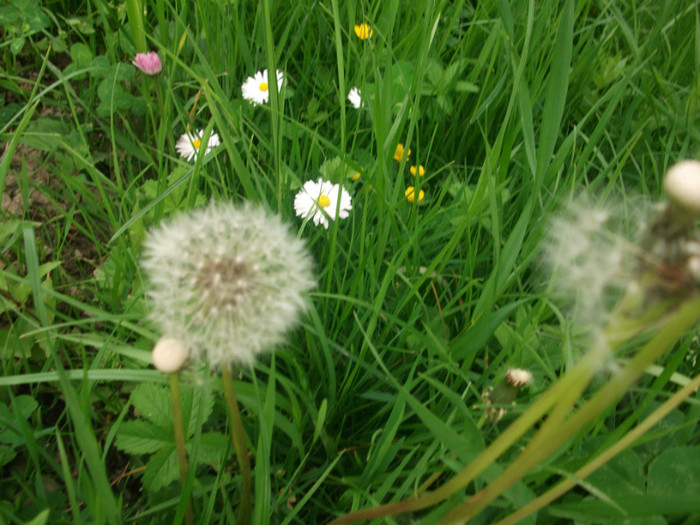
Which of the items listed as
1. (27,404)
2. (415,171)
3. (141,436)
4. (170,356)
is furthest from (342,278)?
(27,404)

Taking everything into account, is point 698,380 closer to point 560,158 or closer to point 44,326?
point 560,158

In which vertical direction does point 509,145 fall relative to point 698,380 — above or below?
above

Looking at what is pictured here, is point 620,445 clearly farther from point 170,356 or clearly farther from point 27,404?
point 27,404

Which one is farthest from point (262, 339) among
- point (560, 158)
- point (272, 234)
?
point (560, 158)

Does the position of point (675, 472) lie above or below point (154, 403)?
below

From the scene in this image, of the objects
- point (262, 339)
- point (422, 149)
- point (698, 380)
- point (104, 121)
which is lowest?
point (698, 380)

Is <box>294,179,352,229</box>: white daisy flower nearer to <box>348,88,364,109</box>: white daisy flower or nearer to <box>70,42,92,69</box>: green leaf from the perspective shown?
<box>348,88,364,109</box>: white daisy flower
